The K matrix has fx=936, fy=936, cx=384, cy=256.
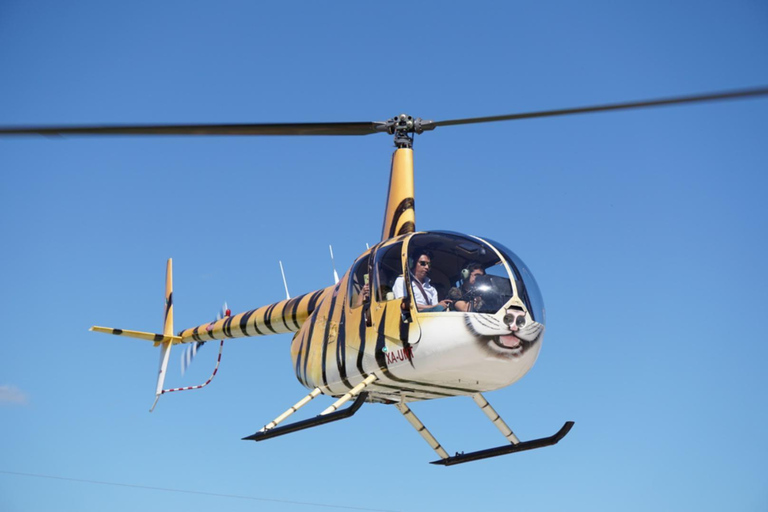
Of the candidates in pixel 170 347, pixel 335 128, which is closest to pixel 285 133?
pixel 335 128

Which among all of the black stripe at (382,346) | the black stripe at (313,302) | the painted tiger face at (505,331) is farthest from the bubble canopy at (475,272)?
the black stripe at (313,302)

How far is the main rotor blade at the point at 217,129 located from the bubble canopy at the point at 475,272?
3.28 meters

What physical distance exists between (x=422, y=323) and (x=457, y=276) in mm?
898

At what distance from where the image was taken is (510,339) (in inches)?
554

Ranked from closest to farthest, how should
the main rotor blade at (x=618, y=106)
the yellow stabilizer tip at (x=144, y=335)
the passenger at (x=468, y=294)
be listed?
the main rotor blade at (x=618, y=106) → the passenger at (x=468, y=294) → the yellow stabilizer tip at (x=144, y=335)

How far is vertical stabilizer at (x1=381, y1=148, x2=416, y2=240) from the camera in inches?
699

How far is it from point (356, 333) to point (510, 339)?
9.20ft

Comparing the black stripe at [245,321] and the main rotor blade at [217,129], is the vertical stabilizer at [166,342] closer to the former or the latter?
the black stripe at [245,321]

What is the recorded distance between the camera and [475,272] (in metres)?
14.3

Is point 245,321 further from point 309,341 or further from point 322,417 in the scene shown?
point 322,417

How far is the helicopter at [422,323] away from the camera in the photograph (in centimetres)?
1399

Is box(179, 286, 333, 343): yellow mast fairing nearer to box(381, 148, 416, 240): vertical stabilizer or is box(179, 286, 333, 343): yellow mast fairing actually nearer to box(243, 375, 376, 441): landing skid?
box(381, 148, 416, 240): vertical stabilizer

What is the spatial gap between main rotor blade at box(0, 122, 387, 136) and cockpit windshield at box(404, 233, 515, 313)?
3384 mm

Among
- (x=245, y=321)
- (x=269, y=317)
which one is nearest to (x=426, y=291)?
(x=269, y=317)
